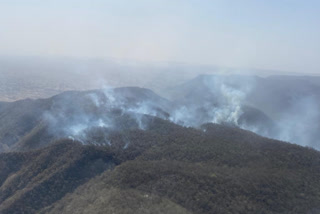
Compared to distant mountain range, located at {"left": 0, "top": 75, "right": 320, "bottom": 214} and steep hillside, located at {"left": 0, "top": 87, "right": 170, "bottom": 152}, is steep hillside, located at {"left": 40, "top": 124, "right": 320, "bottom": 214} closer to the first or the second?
distant mountain range, located at {"left": 0, "top": 75, "right": 320, "bottom": 214}

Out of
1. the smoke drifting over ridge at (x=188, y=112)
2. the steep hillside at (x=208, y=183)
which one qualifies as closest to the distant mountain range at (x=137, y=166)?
the steep hillside at (x=208, y=183)

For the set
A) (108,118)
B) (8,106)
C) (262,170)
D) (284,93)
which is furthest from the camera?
(284,93)

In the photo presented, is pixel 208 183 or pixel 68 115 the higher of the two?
pixel 208 183

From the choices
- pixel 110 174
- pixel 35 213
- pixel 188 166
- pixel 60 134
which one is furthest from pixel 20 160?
pixel 188 166

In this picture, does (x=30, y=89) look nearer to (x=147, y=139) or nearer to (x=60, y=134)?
(x=60, y=134)

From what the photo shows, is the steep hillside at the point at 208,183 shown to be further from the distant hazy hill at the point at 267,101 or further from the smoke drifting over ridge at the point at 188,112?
the distant hazy hill at the point at 267,101

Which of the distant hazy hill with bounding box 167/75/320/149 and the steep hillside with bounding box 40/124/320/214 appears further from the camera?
the distant hazy hill with bounding box 167/75/320/149

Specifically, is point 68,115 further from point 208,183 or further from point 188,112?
point 208,183

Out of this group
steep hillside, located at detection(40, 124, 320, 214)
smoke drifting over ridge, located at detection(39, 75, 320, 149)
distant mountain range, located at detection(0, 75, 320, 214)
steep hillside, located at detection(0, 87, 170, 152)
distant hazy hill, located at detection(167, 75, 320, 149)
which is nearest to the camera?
steep hillside, located at detection(40, 124, 320, 214)

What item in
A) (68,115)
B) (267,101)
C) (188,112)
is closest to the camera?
(68,115)

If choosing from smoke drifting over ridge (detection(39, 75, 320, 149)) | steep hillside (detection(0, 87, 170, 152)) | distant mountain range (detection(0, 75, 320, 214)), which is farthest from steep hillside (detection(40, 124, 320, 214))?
steep hillside (detection(0, 87, 170, 152))

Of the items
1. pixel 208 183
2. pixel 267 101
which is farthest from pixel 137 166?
pixel 267 101
